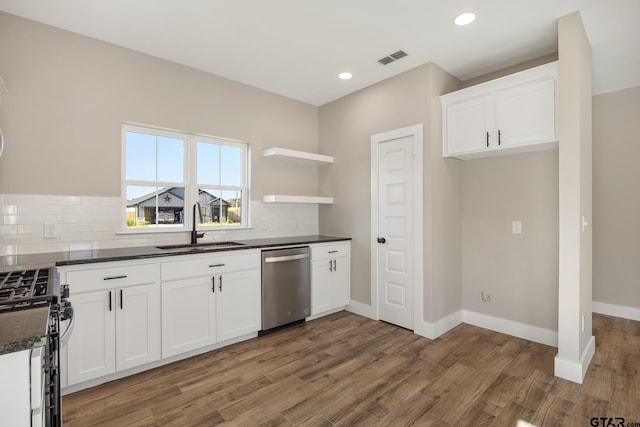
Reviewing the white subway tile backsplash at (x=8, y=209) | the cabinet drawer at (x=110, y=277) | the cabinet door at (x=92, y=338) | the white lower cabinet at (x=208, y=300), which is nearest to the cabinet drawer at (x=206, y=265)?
the white lower cabinet at (x=208, y=300)

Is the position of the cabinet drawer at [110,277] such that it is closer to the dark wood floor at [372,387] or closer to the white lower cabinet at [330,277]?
the dark wood floor at [372,387]

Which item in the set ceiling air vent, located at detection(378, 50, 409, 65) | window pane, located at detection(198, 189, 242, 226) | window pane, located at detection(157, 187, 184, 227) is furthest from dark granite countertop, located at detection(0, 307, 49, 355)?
ceiling air vent, located at detection(378, 50, 409, 65)

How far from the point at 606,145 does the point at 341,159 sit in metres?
3.25

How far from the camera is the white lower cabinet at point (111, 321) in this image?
2.26 metres

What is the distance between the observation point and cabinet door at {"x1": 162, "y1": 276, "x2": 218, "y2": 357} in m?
2.66

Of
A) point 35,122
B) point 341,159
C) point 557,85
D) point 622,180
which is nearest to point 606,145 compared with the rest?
point 622,180

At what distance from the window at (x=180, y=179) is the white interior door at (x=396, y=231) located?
1673 millimetres

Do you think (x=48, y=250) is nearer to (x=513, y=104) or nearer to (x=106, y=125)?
(x=106, y=125)

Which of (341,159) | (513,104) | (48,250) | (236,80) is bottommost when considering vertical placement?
(48,250)

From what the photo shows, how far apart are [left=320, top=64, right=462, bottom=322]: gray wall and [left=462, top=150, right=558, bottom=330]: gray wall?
17 cm

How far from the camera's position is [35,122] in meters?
2.59

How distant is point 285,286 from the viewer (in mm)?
3443

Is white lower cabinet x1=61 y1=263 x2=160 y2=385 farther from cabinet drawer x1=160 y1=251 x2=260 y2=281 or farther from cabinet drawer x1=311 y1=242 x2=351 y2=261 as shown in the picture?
cabinet drawer x1=311 y1=242 x2=351 y2=261

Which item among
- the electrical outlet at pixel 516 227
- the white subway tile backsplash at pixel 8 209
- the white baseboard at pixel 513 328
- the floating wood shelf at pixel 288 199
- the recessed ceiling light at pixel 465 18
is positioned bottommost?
the white baseboard at pixel 513 328
